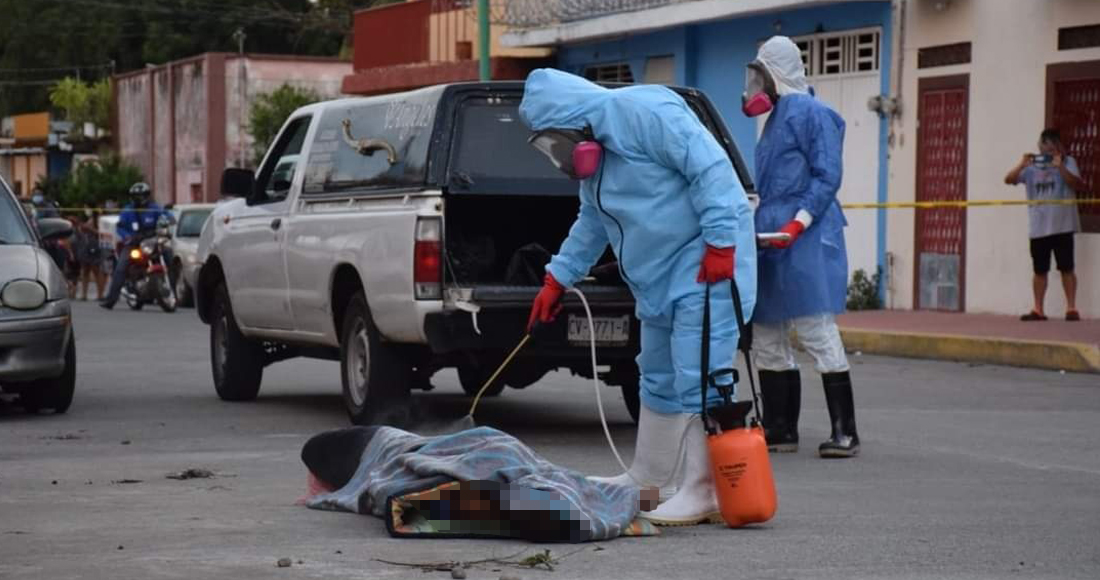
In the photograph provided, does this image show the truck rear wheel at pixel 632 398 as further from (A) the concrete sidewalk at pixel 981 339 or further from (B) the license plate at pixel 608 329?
(A) the concrete sidewalk at pixel 981 339

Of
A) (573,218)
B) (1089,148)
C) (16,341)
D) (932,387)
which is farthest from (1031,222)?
(16,341)

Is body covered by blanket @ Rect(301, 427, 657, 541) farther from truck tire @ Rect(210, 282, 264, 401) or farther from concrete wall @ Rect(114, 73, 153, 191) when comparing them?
concrete wall @ Rect(114, 73, 153, 191)

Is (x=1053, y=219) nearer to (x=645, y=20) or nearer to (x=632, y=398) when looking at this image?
(x=632, y=398)

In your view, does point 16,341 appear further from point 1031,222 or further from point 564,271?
point 1031,222

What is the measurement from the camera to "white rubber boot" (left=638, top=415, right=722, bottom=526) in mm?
8008

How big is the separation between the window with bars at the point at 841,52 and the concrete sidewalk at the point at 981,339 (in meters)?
3.99

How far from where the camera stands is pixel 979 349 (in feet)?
60.2

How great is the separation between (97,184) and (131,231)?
25800mm

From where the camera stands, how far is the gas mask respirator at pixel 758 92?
10.6 metres

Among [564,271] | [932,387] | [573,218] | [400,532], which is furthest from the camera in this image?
[932,387]

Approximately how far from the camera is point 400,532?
24.8 ft

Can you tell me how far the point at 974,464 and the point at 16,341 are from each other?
5676 mm

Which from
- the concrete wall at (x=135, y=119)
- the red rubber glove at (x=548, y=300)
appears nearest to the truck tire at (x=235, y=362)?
the red rubber glove at (x=548, y=300)

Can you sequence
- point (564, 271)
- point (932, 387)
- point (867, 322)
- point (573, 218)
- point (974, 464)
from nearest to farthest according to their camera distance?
point (564, 271), point (974, 464), point (573, 218), point (932, 387), point (867, 322)
